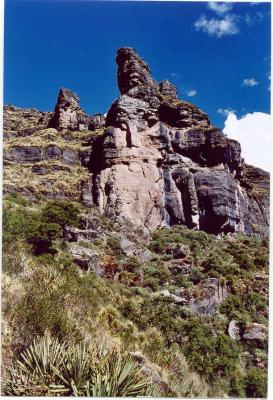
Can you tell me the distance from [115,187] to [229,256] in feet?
35.4

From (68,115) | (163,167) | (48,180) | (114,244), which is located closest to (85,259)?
(114,244)

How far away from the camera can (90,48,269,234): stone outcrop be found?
32.1 metres

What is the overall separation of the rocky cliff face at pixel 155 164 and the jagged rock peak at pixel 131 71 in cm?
9

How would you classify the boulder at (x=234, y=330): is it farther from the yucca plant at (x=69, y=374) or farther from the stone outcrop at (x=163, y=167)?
the stone outcrop at (x=163, y=167)

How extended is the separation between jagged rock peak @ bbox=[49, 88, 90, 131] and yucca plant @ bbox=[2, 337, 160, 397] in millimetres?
42695

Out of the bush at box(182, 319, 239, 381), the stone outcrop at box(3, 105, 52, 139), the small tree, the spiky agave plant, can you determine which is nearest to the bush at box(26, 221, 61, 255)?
the small tree

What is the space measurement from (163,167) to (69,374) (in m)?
28.9

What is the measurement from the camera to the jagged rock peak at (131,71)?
121ft

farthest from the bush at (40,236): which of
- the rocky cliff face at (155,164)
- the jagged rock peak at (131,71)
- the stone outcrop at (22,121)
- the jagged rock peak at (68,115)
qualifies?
the stone outcrop at (22,121)

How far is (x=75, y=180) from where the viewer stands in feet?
116

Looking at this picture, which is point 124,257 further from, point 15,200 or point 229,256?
point 15,200

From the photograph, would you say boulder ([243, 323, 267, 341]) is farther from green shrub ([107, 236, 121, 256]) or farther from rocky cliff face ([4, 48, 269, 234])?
rocky cliff face ([4, 48, 269, 234])

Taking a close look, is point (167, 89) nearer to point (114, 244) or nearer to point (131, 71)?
point (131, 71)

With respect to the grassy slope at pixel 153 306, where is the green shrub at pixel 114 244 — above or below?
above
